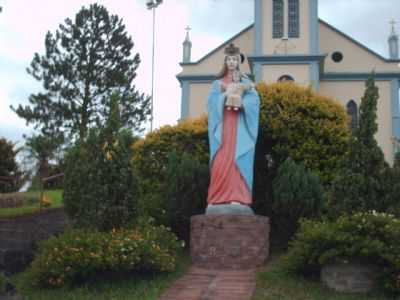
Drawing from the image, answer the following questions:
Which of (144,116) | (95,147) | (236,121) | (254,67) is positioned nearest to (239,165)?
(236,121)

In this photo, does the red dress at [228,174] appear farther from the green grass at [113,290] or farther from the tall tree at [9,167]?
the tall tree at [9,167]

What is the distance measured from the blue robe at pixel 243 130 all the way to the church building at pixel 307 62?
1645cm

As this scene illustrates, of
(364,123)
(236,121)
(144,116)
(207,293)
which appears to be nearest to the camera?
(207,293)

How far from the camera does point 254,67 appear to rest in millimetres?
29094

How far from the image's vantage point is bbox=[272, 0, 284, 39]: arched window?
29.7m

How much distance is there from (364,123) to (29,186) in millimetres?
16874

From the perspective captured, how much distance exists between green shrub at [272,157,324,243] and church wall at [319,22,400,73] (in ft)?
61.9

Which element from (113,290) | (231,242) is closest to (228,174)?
(231,242)

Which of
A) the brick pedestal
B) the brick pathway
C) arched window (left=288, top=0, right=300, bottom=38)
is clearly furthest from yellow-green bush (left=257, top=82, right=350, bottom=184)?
arched window (left=288, top=0, right=300, bottom=38)

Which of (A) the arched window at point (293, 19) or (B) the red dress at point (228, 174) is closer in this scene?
(B) the red dress at point (228, 174)

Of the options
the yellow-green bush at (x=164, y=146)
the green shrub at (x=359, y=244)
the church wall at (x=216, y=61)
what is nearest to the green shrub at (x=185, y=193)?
the yellow-green bush at (x=164, y=146)

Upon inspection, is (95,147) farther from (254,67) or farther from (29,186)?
(254,67)

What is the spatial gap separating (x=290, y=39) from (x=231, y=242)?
19830 millimetres

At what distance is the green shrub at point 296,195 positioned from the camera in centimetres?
1243
